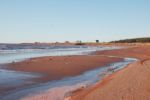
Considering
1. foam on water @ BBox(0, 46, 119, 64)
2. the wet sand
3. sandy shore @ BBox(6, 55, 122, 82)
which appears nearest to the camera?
the wet sand

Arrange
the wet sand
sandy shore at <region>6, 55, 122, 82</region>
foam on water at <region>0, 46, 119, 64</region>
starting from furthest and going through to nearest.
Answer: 1. foam on water at <region>0, 46, 119, 64</region>
2. sandy shore at <region>6, 55, 122, 82</region>
3. the wet sand

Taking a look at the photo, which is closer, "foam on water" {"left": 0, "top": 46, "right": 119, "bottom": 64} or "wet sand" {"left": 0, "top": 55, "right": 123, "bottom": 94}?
"wet sand" {"left": 0, "top": 55, "right": 123, "bottom": 94}

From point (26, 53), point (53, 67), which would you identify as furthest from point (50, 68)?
point (26, 53)

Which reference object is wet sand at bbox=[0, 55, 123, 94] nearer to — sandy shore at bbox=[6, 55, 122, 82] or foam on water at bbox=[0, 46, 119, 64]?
sandy shore at bbox=[6, 55, 122, 82]

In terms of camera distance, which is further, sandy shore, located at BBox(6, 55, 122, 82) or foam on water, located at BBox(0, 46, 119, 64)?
foam on water, located at BBox(0, 46, 119, 64)

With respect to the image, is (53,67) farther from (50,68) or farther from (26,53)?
(26,53)

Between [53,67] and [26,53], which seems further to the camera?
[26,53]

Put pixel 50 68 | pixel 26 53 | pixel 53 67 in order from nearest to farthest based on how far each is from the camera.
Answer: pixel 50 68, pixel 53 67, pixel 26 53

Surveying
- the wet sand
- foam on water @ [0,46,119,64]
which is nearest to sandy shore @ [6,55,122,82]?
the wet sand

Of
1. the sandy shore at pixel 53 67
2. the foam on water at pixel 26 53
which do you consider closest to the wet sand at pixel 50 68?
the sandy shore at pixel 53 67

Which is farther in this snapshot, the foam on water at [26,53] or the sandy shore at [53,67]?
the foam on water at [26,53]

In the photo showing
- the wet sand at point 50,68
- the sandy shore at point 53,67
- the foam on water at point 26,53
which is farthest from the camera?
the foam on water at point 26,53

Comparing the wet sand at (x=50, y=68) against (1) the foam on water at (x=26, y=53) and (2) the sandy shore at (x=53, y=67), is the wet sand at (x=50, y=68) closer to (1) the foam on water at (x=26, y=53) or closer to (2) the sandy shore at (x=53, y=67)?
(2) the sandy shore at (x=53, y=67)

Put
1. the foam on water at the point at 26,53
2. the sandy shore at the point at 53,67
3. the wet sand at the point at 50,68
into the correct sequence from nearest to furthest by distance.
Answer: the wet sand at the point at 50,68 → the sandy shore at the point at 53,67 → the foam on water at the point at 26,53
